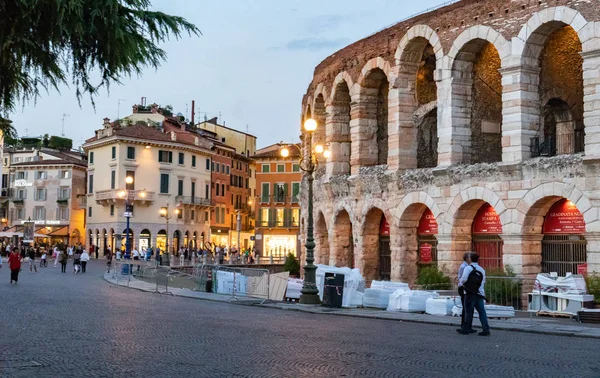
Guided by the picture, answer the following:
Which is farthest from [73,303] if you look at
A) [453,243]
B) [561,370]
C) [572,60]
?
[572,60]

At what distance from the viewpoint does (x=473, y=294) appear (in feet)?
53.7

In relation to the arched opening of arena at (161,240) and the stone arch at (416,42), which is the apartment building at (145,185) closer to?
the arched opening of arena at (161,240)

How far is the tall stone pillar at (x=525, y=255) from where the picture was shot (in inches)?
1018

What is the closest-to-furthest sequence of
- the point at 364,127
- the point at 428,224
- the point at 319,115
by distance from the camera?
the point at 428,224
the point at 364,127
the point at 319,115

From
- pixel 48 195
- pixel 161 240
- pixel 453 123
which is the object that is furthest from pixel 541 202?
pixel 48 195

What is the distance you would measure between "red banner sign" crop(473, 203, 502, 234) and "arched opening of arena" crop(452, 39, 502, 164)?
1.81m

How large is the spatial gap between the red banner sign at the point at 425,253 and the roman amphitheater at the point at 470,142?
0.05 m

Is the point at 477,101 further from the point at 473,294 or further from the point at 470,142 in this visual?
the point at 473,294

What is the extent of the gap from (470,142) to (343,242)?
964cm

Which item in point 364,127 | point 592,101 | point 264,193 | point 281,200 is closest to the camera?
point 592,101

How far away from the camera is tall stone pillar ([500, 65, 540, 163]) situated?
26.1 meters

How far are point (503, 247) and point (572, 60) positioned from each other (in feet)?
22.2

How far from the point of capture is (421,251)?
3141 cm

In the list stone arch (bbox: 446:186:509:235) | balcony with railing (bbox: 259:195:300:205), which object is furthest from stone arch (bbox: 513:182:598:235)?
balcony with railing (bbox: 259:195:300:205)
